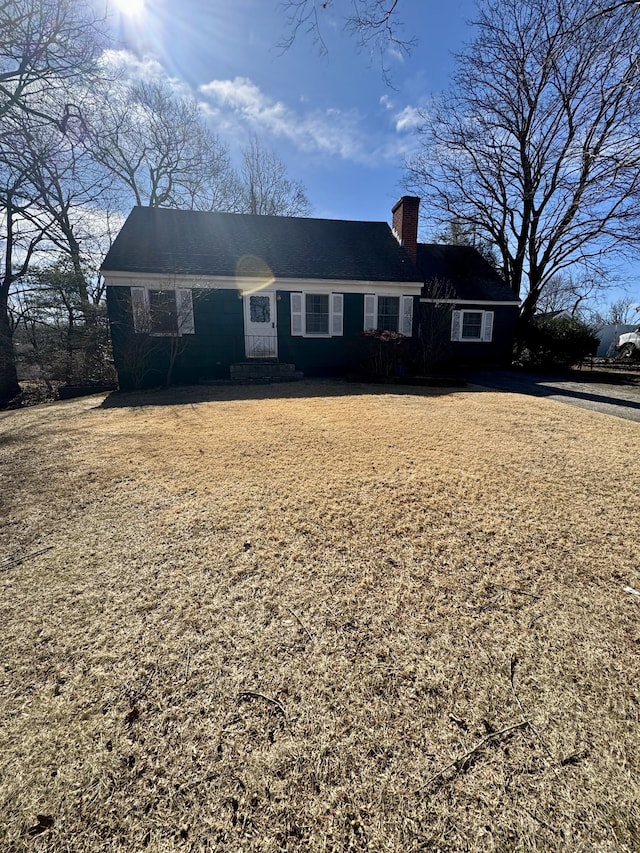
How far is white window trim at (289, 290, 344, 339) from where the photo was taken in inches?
447

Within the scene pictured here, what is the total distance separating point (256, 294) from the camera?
1112 cm

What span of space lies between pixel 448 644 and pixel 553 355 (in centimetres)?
1474

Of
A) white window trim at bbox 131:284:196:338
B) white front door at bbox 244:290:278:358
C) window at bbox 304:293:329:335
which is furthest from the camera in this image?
window at bbox 304:293:329:335

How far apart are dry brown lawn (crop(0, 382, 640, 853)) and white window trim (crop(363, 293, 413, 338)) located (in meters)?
9.00

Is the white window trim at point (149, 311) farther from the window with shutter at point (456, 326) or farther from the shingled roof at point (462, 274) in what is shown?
the window with shutter at point (456, 326)

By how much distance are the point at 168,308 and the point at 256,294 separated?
2587 mm

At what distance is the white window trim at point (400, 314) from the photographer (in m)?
11.8

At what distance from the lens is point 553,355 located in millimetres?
13539

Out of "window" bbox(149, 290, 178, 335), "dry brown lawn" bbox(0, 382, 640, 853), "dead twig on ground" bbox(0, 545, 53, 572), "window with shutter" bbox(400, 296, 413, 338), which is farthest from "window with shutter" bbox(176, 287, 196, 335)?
"dead twig on ground" bbox(0, 545, 53, 572)

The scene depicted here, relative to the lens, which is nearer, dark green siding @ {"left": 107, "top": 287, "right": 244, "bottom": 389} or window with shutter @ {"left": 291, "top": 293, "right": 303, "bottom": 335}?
dark green siding @ {"left": 107, "top": 287, "right": 244, "bottom": 389}

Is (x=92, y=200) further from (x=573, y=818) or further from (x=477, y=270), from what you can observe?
(x=573, y=818)

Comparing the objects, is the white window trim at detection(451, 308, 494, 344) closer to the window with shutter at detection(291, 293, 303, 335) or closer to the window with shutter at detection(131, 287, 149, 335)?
A: the window with shutter at detection(291, 293, 303, 335)

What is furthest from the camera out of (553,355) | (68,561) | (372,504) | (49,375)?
(553,355)

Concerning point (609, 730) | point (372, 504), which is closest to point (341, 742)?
point (609, 730)
